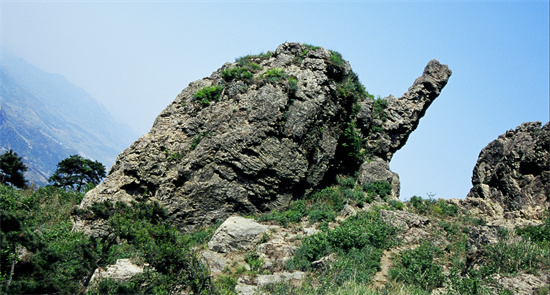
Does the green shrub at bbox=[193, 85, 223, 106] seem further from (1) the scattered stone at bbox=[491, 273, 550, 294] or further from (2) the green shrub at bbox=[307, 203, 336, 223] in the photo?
(1) the scattered stone at bbox=[491, 273, 550, 294]

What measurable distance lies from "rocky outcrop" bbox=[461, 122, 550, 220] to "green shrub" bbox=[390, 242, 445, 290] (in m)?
7.74

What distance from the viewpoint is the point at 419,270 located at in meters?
13.4

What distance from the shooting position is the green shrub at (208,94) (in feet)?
72.5

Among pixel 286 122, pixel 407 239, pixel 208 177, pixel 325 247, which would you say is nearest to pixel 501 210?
pixel 407 239

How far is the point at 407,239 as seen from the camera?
1725cm

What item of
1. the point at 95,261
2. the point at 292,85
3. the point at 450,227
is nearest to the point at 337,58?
the point at 292,85

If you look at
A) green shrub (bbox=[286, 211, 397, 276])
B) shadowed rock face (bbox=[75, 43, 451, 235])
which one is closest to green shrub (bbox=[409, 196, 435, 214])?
shadowed rock face (bbox=[75, 43, 451, 235])

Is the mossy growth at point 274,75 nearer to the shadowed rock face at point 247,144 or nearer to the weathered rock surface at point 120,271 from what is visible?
the shadowed rock face at point 247,144

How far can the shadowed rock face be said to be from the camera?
19.4 m

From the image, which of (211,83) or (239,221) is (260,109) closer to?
(211,83)

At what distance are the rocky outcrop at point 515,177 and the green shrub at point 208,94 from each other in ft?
57.5

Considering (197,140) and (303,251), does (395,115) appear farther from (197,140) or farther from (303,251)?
(303,251)

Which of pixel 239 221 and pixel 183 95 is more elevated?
pixel 183 95

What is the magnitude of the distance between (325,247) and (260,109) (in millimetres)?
9141
